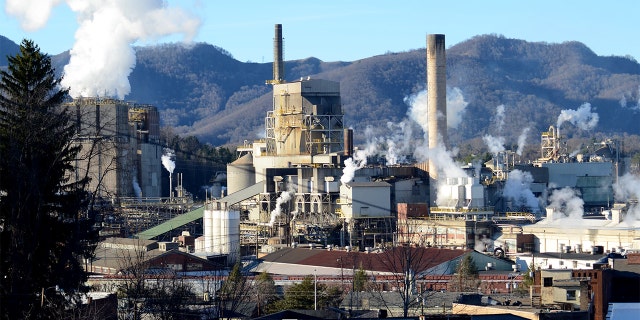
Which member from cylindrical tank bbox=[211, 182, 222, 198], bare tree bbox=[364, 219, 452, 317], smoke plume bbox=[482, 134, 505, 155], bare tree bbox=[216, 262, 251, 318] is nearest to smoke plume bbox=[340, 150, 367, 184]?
bare tree bbox=[364, 219, 452, 317]

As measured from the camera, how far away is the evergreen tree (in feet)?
95.0

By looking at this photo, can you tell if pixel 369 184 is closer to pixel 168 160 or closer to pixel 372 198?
pixel 372 198

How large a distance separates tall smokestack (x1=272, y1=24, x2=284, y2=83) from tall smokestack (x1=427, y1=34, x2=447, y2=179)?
50.3 feet

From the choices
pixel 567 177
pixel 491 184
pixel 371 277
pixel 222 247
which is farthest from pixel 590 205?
pixel 371 277

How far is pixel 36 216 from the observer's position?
29422 mm

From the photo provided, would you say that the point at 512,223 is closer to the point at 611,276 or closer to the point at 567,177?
the point at 567,177

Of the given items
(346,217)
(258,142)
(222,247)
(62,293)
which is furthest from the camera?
(258,142)

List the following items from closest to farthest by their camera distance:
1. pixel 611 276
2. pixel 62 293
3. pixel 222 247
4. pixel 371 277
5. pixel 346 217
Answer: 1. pixel 62 293
2. pixel 611 276
3. pixel 371 277
4. pixel 222 247
5. pixel 346 217

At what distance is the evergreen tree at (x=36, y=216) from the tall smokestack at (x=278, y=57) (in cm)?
6352

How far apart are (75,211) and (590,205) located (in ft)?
200

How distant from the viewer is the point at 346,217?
71750 mm

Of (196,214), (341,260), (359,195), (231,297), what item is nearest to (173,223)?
(196,214)

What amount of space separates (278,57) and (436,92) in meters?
20.5

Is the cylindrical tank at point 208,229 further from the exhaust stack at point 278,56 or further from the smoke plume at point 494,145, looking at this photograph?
the smoke plume at point 494,145
